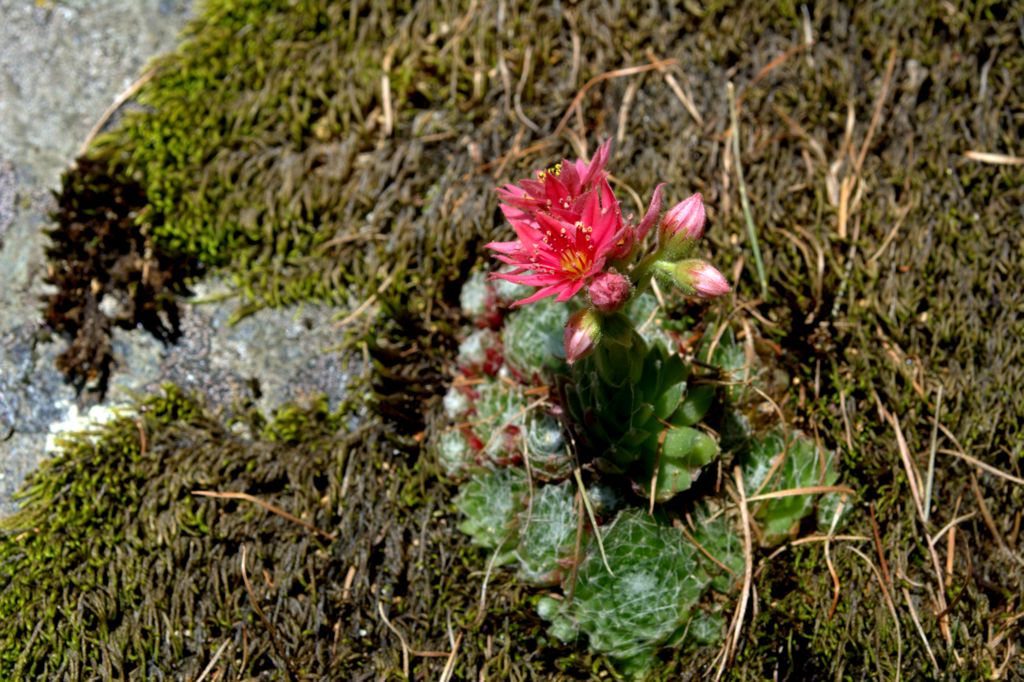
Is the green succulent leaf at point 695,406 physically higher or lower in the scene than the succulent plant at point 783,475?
higher

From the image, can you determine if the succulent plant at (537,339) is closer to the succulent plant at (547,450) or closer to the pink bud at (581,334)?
the succulent plant at (547,450)

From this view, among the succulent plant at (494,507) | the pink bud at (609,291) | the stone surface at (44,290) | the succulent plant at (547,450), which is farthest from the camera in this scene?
the stone surface at (44,290)

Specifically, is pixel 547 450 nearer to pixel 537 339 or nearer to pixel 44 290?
pixel 537 339

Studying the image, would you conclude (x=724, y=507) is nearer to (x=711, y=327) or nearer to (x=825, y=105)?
(x=711, y=327)

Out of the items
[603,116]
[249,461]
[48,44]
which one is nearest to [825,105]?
[603,116]

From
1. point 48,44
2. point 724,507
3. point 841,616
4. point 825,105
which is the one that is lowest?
point 841,616

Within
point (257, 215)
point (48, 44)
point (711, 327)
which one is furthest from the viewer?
point (48, 44)

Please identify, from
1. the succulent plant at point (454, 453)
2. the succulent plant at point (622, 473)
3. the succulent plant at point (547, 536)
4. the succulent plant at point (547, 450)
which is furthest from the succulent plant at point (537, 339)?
the succulent plant at point (547, 536)
